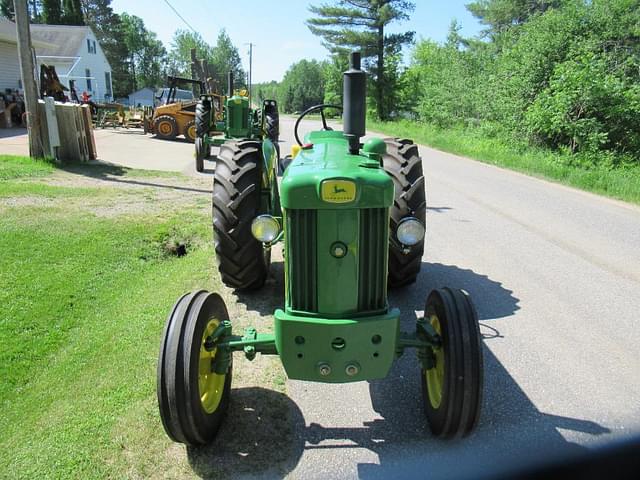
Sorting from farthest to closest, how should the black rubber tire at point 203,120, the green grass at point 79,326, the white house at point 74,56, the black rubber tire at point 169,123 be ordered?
1. the white house at point 74,56
2. the black rubber tire at point 169,123
3. the black rubber tire at point 203,120
4. the green grass at point 79,326

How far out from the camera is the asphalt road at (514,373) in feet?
9.08

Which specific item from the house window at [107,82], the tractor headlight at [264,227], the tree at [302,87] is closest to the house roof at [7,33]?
the house window at [107,82]

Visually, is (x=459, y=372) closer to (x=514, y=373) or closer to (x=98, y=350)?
(x=514, y=373)

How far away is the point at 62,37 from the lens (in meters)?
37.3

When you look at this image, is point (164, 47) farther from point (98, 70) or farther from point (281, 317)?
point (281, 317)

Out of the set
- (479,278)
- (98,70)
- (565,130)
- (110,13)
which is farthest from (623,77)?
(110,13)

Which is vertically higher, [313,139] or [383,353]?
[313,139]

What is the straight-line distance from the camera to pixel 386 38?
36.8 metres

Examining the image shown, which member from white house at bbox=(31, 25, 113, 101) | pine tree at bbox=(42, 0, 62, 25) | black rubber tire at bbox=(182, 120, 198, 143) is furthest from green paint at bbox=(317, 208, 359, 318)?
pine tree at bbox=(42, 0, 62, 25)

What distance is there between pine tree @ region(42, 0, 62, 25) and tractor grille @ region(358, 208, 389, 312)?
55.4 m

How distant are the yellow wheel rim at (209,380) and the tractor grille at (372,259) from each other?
2.93 feet

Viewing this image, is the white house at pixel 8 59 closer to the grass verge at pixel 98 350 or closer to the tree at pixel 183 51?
the grass verge at pixel 98 350

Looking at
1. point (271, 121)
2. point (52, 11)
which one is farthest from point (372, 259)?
point (52, 11)

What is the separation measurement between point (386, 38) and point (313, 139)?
3606 centimetres
